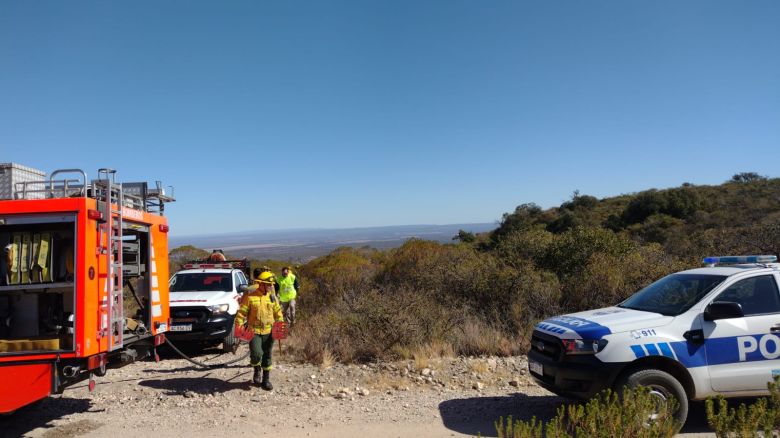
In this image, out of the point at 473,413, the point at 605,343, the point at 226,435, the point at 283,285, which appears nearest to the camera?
the point at 605,343

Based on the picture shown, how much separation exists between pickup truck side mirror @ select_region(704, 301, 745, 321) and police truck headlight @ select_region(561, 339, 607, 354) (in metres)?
1.10

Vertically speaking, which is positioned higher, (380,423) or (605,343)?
(605,343)

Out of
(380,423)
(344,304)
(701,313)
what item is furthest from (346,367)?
(701,313)

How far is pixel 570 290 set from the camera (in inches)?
414

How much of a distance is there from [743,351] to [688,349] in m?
0.58

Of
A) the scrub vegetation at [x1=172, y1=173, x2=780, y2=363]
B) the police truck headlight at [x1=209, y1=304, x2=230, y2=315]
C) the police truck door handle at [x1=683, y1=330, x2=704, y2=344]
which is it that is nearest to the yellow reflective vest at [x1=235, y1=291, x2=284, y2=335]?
the scrub vegetation at [x1=172, y1=173, x2=780, y2=363]

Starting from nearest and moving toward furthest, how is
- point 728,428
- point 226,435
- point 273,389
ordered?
point 728,428 → point 226,435 → point 273,389

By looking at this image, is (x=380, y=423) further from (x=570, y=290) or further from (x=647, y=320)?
(x=570, y=290)

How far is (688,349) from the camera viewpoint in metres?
5.14

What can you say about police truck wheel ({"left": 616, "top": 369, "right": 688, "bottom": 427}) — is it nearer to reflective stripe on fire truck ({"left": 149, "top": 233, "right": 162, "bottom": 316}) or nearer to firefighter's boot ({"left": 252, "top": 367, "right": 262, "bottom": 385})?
firefighter's boot ({"left": 252, "top": 367, "right": 262, "bottom": 385})

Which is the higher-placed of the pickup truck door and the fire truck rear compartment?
the fire truck rear compartment

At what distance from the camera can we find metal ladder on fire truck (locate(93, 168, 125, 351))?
18.1ft

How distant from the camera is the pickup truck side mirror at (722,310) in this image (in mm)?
5125

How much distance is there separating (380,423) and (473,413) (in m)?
1.10
